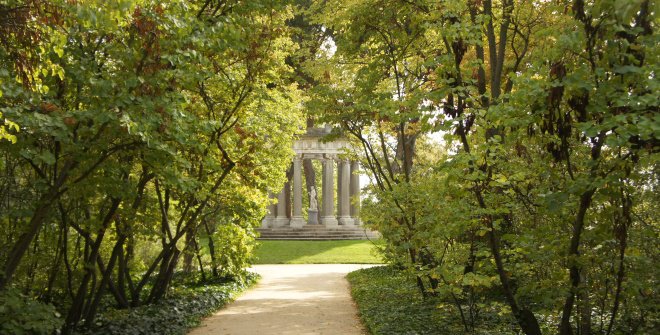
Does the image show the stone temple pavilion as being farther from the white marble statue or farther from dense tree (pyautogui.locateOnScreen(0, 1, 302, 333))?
dense tree (pyautogui.locateOnScreen(0, 1, 302, 333))

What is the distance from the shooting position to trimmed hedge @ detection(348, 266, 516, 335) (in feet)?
32.4

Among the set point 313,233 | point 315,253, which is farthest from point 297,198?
point 315,253

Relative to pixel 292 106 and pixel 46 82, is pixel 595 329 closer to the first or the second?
pixel 46 82

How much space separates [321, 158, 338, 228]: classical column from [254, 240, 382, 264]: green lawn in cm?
697

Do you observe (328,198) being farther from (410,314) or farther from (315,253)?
(410,314)

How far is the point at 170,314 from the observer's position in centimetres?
1248

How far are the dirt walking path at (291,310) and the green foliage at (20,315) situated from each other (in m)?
3.90

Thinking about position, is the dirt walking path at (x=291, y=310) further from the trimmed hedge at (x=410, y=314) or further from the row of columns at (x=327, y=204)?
the row of columns at (x=327, y=204)

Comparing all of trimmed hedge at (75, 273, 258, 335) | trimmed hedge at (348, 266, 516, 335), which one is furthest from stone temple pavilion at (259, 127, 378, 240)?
trimmed hedge at (75, 273, 258, 335)

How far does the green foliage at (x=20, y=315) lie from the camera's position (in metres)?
7.32

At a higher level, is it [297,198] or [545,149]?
[297,198]

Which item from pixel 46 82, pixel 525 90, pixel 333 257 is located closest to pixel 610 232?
pixel 525 90

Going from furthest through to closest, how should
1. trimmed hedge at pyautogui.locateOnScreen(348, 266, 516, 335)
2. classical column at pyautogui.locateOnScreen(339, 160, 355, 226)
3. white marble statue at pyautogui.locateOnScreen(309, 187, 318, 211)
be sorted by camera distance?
1. white marble statue at pyautogui.locateOnScreen(309, 187, 318, 211)
2. classical column at pyautogui.locateOnScreen(339, 160, 355, 226)
3. trimmed hedge at pyautogui.locateOnScreen(348, 266, 516, 335)

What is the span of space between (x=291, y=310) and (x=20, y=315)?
724 centimetres
